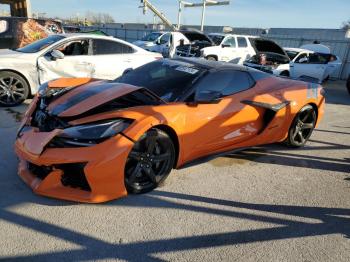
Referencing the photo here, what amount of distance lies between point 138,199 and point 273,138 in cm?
240

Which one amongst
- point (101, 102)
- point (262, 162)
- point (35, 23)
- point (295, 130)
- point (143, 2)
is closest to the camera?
point (101, 102)

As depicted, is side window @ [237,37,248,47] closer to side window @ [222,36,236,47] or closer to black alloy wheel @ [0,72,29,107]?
side window @ [222,36,236,47]

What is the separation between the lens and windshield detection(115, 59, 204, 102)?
396 centimetres

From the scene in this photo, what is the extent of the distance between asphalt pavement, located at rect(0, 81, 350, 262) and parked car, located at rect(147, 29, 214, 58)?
33.8ft

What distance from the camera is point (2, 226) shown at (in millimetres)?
2812

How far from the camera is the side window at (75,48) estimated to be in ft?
23.1

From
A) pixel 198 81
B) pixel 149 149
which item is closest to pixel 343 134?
pixel 198 81

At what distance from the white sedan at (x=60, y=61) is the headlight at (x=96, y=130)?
399cm

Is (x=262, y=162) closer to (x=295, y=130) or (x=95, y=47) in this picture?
(x=295, y=130)

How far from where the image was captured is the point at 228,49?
14.4 meters

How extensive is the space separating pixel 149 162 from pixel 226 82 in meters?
1.59

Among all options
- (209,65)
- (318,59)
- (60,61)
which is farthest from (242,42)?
(209,65)

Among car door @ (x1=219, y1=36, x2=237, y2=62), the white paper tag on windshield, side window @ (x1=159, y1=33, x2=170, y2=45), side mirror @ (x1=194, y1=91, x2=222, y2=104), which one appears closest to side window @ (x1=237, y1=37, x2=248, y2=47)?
car door @ (x1=219, y1=36, x2=237, y2=62)

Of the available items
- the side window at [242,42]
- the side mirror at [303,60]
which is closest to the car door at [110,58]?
the side mirror at [303,60]
